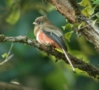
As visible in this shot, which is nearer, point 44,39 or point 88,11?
point 88,11

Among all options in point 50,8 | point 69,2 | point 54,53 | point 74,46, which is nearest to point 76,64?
point 54,53

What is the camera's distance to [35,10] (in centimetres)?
544

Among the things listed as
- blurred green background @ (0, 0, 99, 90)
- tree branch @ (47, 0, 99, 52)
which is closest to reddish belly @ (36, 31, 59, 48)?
tree branch @ (47, 0, 99, 52)

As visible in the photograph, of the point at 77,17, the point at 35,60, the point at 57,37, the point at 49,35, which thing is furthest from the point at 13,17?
the point at 35,60

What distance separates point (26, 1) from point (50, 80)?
935 mm

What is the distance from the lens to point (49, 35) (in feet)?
11.2

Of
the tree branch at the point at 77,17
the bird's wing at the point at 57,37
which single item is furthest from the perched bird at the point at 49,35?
the tree branch at the point at 77,17

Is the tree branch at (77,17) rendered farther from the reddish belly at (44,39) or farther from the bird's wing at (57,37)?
the reddish belly at (44,39)

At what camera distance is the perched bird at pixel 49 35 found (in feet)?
10.3

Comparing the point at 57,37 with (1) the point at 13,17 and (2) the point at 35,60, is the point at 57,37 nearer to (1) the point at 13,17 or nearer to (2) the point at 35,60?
(1) the point at 13,17

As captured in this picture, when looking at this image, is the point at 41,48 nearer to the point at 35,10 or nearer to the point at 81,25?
the point at 81,25

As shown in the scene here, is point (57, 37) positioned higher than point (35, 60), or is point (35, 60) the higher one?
point (57, 37)

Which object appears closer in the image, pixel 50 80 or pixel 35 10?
pixel 50 80

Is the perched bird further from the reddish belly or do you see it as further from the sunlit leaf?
the sunlit leaf
